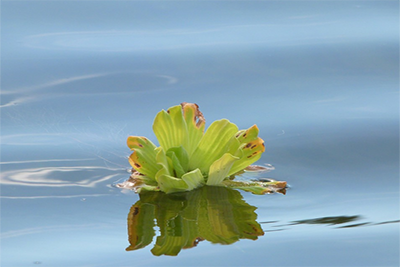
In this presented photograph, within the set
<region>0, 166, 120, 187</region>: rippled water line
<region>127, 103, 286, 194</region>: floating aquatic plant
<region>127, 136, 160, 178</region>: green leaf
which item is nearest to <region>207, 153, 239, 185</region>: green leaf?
<region>127, 103, 286, 194</region>: floating aquatic plant

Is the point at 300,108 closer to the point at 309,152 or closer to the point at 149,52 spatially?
the point at 309,152

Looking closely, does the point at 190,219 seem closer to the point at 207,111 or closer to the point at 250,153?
the point at 250,153

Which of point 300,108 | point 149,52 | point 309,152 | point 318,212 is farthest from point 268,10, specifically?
point 318,212

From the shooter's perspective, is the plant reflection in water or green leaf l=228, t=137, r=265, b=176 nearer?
the plant reflection in water

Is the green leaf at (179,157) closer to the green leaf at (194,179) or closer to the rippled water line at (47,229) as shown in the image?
the green leaf at (194,179)

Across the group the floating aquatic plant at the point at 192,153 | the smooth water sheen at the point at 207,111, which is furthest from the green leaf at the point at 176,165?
the smooth water sheen at the point at 207,111

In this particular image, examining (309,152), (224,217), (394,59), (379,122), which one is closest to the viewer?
(224,217)

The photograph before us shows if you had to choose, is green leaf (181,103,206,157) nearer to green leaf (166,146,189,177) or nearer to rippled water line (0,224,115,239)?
green leaf (166,146,189,177)
